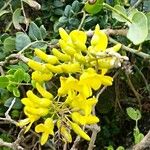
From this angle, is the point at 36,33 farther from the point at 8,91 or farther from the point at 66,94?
the point at 66,94

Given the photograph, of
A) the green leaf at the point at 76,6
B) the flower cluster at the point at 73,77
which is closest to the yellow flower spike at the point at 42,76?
the flower cluster at the point at 73,77

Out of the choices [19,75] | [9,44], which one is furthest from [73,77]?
[9,44]

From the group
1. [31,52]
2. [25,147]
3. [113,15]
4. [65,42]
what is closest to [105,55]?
[65,42]

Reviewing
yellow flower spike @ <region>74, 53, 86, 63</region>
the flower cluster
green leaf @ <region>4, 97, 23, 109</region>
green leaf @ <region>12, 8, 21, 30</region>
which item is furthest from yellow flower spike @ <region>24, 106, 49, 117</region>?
green leaf @ <region>12, 8, 21, 30</region>

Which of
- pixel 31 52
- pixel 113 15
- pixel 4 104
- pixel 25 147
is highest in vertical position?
pixel 113 15

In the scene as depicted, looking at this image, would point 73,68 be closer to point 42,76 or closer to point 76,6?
point 42,76

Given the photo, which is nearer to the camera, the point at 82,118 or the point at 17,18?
the point at 82,118

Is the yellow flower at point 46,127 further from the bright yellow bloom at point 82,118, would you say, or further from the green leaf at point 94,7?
the green leaf at point 94,7
